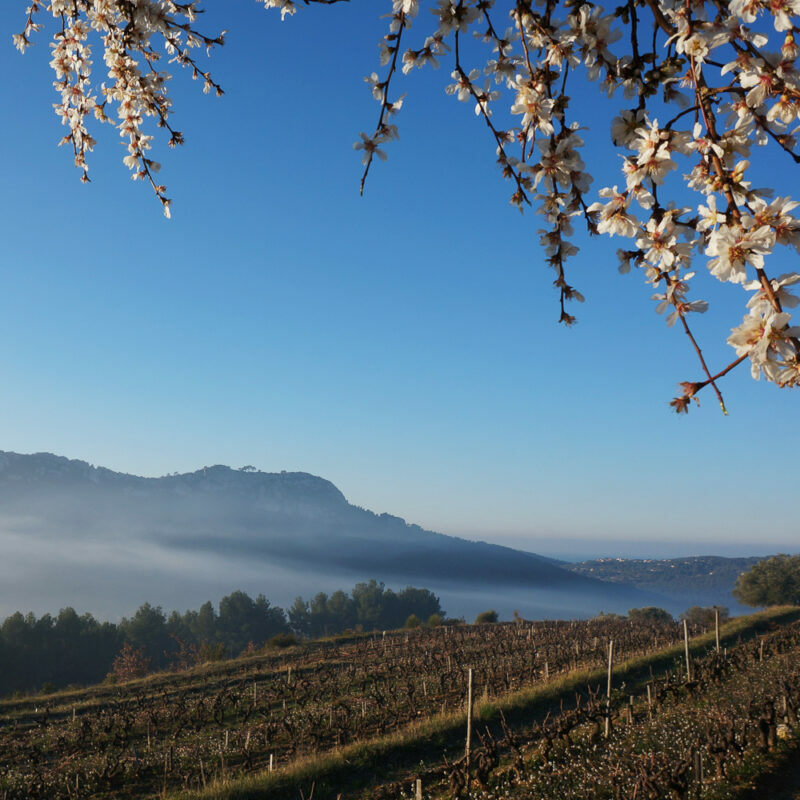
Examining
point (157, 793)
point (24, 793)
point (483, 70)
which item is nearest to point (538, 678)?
point (157, 793)

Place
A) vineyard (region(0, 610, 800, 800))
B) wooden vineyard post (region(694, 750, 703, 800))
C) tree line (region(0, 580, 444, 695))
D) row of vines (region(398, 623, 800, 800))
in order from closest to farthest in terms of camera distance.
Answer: wooden vineyard post (region(694, 750, 703, 800)) < row of vines (region(398, 623, 800, 800)) < vineyard (region(0, 610, 800, 800)) < tree line (region(0, 580, 444, 695))

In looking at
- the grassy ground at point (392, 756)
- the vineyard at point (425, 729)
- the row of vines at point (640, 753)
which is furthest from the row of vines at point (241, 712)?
the row of vines at point (640, 753)

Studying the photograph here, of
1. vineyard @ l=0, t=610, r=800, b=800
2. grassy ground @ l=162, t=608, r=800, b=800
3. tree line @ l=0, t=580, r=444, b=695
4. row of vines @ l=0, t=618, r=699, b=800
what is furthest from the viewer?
tree line @ l=0, t=580, r=444, b=695

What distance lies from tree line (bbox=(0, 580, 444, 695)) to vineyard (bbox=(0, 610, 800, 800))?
16.5 metres

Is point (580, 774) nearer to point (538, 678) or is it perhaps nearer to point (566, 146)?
point (566, 146)

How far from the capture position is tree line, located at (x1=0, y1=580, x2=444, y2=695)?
53094mm

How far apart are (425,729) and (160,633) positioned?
6676 centimetres

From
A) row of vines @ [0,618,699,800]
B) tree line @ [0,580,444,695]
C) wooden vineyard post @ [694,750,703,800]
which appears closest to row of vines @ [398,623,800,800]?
wooden vineyard post @ [694,750,703,800]

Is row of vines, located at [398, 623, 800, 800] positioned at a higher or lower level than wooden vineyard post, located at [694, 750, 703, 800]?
lower

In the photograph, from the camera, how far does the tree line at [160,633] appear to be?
5309 cm

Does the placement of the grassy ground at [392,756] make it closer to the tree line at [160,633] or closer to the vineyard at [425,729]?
the vineyard at [425,729]

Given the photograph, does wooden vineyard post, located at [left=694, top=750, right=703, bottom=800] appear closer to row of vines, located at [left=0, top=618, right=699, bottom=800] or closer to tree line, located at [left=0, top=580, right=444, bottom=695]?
row of vines, located at [left=0, top=618, right=699, bottom=800]

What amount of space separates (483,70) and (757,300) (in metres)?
1.58

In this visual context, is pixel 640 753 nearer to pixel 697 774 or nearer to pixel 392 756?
pixel 697 774
